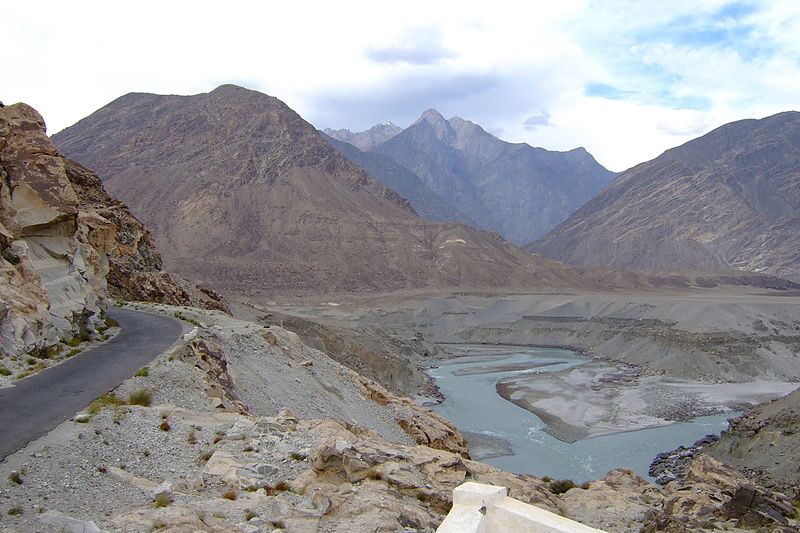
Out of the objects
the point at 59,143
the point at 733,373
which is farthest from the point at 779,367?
the point at 59,143

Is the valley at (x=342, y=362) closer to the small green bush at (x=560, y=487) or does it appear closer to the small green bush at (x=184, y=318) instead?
the small green bush at (x=560, y=487)

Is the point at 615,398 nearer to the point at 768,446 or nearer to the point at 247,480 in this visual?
the point at 768,446

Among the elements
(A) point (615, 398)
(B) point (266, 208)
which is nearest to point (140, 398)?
(A) point (615, 398)

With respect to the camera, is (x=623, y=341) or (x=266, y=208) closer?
(x=623, y=341)

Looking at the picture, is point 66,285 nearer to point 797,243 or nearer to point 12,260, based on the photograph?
point 12,260

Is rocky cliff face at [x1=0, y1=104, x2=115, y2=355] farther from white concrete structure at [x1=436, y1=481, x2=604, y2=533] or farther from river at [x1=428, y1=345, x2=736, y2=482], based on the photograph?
river at [x1=428, y1=345, x2=736, y2=482]

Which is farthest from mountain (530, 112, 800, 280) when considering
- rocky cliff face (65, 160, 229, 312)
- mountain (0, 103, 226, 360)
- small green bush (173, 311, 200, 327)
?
mountain (0, 103, 226, 360)

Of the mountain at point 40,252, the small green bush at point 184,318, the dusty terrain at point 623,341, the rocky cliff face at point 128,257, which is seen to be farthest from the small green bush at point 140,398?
the dusty terrain at point 623,341
